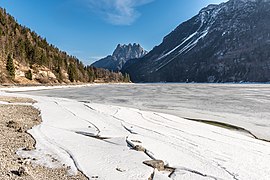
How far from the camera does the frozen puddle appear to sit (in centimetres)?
661

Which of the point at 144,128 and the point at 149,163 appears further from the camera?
the point at 144,128

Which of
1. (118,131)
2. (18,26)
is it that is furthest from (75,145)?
(18,26)

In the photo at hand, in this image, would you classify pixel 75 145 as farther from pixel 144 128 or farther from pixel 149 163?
pixel 144 128

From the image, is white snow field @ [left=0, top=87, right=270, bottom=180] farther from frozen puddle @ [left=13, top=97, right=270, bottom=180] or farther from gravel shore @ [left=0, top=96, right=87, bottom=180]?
gravel shore @ [left=0, top=96, right=87, bottom=180]

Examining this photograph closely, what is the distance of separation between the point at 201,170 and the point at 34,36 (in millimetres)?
147950

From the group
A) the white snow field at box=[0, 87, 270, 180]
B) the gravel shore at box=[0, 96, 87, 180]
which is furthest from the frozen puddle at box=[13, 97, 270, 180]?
the gravel shore at box=[0, 96, 87, 180]

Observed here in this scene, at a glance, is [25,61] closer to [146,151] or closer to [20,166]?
[146,151]

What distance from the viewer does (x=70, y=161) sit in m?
7.02

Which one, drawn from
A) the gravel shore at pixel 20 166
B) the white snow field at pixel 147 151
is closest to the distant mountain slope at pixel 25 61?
the white snow field at pixel 147 151

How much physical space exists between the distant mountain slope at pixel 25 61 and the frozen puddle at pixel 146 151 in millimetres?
70554

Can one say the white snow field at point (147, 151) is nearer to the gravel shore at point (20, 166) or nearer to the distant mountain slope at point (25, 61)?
the gravel shore at point (20, 166)

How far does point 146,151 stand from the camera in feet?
27.7

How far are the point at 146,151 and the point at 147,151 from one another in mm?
38

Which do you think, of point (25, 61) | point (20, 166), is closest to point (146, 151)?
point (20, 166)
